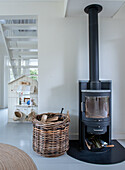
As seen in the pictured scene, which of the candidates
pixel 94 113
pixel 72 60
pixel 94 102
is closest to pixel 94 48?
pixel 72 60

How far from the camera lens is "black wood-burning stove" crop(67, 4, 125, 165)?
1.90 meters

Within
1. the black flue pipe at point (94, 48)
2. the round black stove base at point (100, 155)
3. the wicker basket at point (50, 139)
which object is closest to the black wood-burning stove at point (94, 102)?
the black flue pipe at point (94, 48)

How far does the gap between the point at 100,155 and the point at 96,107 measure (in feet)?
2.13

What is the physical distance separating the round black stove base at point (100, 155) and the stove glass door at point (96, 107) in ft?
1.67

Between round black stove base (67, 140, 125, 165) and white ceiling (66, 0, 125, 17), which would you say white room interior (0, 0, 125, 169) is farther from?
round black stove base (67, 140, 125, 165)

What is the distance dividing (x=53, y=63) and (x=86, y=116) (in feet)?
3.66

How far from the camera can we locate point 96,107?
1.97m

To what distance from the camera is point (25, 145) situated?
2.14 m

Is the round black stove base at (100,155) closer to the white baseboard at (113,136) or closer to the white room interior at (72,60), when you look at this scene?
the white baseboard at (113,136)

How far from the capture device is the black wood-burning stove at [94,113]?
1.90m

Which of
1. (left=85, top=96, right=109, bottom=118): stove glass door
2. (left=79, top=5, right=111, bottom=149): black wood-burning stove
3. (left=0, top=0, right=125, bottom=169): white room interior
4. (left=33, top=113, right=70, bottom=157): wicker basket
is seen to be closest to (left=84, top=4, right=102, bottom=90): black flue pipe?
(left=79, top=5, right=111, bottom=149): black wood-burning stove

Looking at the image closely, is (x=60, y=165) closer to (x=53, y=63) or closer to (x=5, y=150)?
(x=5, y=150)

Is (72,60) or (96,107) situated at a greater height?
(72,60)

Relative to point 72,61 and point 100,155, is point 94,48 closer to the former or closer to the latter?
point 72,61
